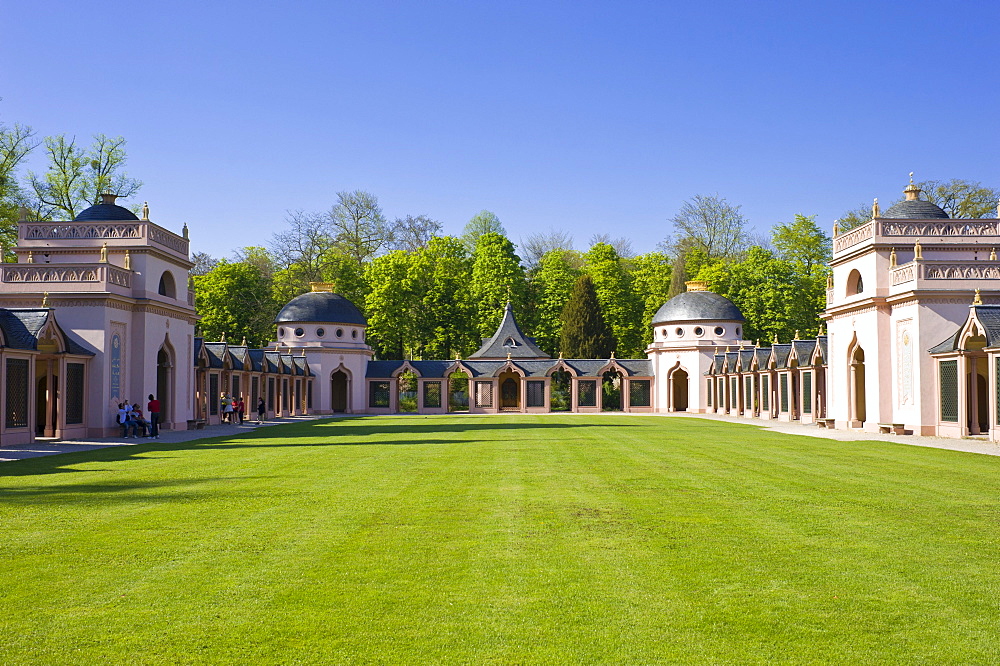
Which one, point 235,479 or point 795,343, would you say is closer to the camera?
point 235,479

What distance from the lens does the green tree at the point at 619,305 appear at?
85812 mm

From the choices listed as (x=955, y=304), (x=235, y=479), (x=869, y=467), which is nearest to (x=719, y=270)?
(x=955, y=304)

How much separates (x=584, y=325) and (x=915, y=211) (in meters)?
45.3

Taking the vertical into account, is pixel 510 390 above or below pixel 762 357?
below

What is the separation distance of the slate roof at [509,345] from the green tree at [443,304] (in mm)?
5747

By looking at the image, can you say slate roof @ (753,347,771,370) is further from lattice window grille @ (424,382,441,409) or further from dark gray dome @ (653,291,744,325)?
lattice window grille @ (424,382,441,409)

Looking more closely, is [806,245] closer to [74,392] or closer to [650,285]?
[650,285]

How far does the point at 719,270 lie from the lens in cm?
7906

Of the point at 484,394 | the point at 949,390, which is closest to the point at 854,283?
the point at 949,390

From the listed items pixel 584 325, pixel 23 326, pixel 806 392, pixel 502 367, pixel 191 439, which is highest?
pixel 584 325

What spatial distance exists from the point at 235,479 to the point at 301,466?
278 centimetres

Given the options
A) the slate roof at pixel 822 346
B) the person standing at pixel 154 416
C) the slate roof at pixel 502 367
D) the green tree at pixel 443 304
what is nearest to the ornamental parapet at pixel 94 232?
the person standing at pixel 154 416

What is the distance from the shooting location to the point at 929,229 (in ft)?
122

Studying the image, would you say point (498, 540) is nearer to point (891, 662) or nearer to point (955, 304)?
point (891, 662)
